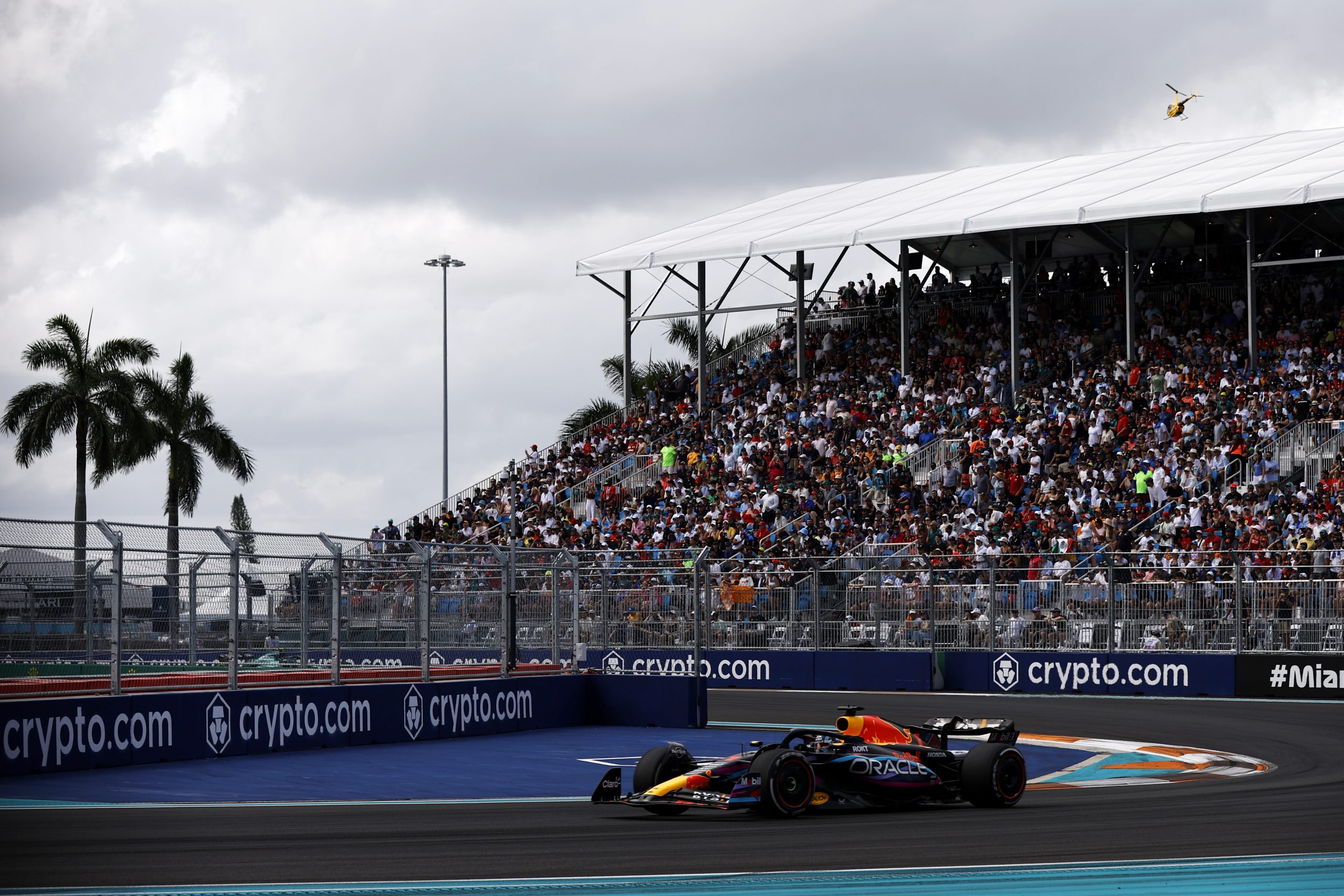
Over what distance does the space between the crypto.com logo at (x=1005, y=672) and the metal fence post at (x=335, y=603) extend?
46.4 ft

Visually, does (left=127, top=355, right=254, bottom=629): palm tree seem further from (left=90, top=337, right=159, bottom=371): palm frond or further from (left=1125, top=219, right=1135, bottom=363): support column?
(left=1125, top=219, right=1135, bottom=363): support column

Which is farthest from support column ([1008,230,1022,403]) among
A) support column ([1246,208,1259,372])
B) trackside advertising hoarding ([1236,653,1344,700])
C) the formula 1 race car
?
the formula 1 race car

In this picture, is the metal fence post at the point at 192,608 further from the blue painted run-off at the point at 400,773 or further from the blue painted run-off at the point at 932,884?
the blue painted run-off at the point at 932,884

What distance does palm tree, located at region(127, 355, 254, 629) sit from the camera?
54.7 metres

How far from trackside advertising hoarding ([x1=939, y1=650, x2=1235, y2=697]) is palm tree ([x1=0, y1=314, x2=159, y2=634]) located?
98.5 feet

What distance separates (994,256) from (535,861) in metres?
37.3

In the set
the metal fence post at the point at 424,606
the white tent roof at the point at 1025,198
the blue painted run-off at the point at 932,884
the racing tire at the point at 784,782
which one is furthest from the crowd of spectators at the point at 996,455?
the blue painted run-off at the point at 932,884

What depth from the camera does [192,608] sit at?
57.5 feet

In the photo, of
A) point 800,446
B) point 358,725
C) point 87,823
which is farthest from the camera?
point 800,446

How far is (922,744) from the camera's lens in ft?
45.9

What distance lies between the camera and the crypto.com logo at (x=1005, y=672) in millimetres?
29766

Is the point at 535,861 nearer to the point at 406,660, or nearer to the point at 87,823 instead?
the point at 87,823

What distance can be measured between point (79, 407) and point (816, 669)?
28530 millimetres

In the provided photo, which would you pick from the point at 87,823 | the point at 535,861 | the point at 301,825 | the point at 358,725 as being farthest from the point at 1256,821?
the point at 358,725
